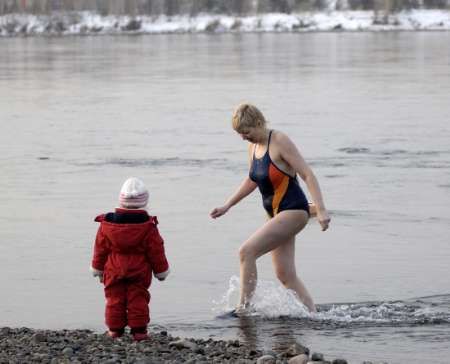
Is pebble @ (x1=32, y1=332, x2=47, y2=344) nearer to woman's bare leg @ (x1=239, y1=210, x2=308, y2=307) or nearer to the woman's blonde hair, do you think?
woman's bare leg @ (x1=239, y1=210, x2=308, y2=307)

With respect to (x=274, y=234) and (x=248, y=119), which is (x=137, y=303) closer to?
(x=274, y=234)

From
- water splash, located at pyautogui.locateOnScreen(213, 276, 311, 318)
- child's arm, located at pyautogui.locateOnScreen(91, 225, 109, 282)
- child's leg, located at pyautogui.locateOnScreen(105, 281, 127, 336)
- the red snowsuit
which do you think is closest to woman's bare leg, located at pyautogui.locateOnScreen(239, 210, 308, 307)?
water splash, located at pyautogui.locateOnScreen(213, 276, 311, 318)

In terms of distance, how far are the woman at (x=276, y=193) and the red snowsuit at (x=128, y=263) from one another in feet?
3.81

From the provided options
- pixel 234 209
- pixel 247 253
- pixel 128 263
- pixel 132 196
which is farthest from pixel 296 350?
pixel 234 209

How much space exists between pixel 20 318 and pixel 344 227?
15.6 feet

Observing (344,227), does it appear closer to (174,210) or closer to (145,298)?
(174,210)

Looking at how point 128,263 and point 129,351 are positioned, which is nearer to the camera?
point 129,351

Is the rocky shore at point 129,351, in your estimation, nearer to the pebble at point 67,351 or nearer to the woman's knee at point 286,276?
the pebble at point 67,351

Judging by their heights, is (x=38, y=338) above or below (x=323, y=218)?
below

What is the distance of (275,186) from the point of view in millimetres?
9828

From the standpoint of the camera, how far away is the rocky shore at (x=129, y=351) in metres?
8.51

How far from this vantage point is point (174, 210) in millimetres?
15688

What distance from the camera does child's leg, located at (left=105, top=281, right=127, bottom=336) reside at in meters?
9.01

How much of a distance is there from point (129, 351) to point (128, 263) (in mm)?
569
